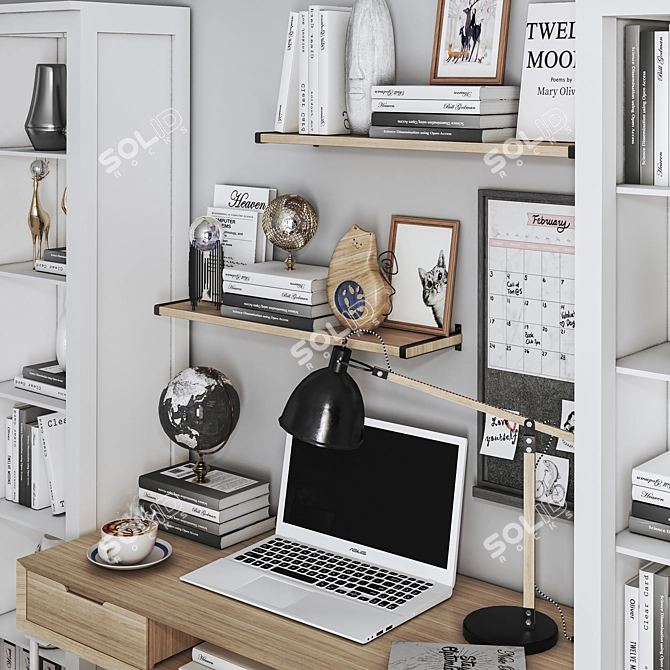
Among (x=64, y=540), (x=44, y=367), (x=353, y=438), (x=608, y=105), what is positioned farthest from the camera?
(x=44, y=367)

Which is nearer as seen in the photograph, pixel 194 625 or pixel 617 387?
pixel 617 387

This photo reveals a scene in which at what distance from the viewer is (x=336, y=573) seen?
7.33ft

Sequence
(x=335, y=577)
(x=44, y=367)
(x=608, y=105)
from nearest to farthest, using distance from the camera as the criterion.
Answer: (x=608, y=105), (x=335, y=577), (x=44, y=367)

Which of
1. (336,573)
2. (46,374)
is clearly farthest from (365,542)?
(46,374)

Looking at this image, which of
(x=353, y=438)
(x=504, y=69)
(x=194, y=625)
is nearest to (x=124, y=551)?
(x=194, y=625)

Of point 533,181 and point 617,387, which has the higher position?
point 533,181

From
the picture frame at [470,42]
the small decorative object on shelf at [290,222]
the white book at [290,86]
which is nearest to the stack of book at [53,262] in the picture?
the small decorative object on shelf at [290,222]

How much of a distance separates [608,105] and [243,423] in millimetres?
1402

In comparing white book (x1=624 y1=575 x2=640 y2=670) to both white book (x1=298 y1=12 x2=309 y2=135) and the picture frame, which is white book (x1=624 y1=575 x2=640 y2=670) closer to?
the picture frame

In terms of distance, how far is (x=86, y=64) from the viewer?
7.70ft

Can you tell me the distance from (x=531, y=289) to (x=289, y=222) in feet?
1.95

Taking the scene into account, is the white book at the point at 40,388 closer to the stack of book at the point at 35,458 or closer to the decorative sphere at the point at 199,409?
the stack of book at the point at 35,458

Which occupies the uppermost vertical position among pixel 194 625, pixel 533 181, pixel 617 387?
pixel 533 181

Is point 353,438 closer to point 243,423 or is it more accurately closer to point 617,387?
point 617,387
